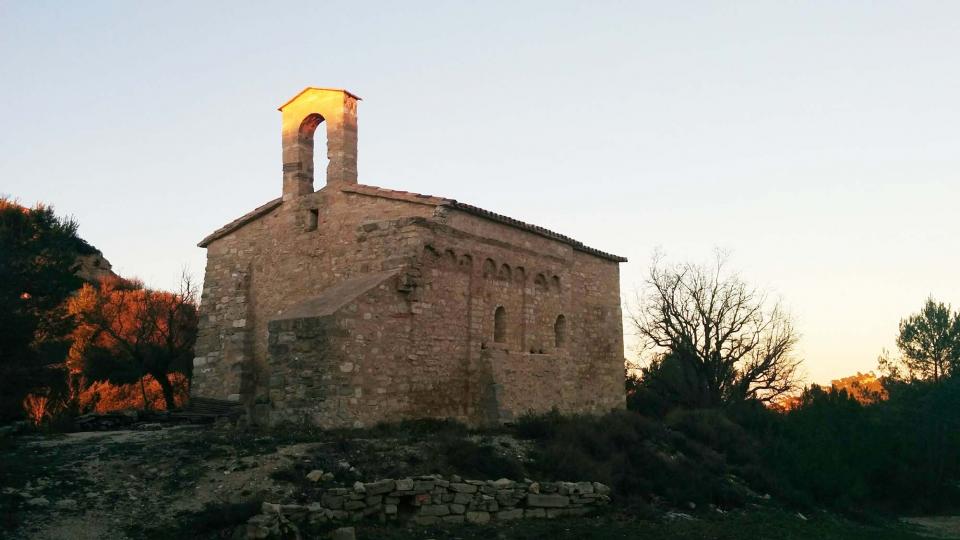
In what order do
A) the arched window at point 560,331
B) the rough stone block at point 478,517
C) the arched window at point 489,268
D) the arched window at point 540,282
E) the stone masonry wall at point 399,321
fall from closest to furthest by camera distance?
the rough stone block at point 478,517 → the stone masonry wall at point 399,321 → the arched window at point 489,268 → the arched window at point 540,282 → the arched window at point 560,331

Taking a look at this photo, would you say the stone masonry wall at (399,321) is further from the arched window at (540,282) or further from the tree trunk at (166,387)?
the tree trunk at (166,387)

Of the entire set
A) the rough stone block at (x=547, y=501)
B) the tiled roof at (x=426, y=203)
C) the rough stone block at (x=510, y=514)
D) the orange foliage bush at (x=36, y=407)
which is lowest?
the rough stone block at (x=510, y=514)

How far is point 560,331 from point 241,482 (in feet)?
37.0

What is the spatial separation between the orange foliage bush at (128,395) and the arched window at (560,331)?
12178 mm

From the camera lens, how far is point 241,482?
1135cm

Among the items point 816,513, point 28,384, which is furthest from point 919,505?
point 28,384

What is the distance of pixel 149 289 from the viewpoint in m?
33.5

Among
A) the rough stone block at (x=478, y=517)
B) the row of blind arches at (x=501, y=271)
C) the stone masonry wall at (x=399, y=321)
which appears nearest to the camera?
the rough stone block at (x=478, y=517)

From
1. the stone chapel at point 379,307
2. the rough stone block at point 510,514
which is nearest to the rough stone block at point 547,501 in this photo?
the rough stone block at point 510,514

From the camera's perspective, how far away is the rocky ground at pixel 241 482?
10.0m

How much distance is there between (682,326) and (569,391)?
42.7 ft

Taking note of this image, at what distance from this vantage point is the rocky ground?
1004 centimetres

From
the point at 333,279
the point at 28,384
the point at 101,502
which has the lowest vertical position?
the point at 101,502

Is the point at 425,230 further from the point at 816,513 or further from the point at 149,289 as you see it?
the point at 149,289
